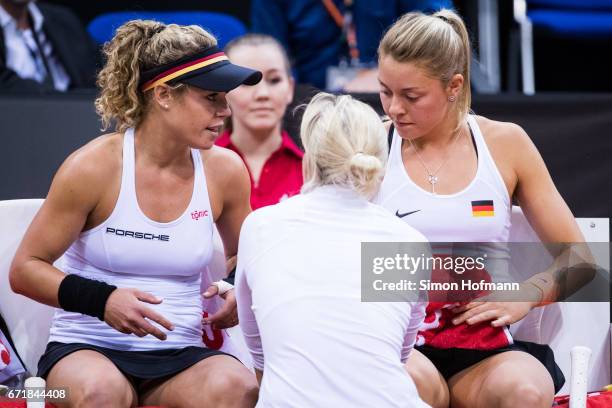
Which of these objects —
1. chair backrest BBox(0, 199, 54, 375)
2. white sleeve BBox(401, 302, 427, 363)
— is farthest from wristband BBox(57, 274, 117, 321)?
white sleeve BBox(401, 302, 427, 363)

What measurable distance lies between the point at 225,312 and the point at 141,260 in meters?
0.26

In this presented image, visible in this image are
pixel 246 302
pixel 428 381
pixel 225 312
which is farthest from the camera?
pixel 225 312

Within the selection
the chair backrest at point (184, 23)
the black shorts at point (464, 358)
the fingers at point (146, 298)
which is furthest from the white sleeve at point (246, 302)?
the chair backrest at point (184, 23)

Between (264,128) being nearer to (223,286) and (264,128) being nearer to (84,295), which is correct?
(223,286)

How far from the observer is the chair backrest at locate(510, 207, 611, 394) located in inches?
119

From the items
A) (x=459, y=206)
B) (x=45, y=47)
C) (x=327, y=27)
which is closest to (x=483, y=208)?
(x=459, y=206)

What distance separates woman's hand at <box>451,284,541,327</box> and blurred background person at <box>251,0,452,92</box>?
77.6 inches

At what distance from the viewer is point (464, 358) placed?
2730mm

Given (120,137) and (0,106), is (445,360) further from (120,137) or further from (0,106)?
(0,106)

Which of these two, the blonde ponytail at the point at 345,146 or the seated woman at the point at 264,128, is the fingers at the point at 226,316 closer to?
the blonde ponytail at the point at 345,146

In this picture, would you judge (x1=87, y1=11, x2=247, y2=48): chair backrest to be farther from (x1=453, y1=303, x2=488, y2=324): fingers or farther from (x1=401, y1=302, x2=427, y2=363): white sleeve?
(x1=401, y1=302, x2=427, y2=363): white sleeve

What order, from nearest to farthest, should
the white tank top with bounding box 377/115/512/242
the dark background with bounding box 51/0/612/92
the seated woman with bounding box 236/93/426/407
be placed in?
the seated woman with bounding box 236/93/426/407, the white tank top with bounding box 377/115/512/242, the dark background with bounding box 51/0/612/92

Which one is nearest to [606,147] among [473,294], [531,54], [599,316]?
[599,316]

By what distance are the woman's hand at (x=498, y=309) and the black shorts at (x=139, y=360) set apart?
65 centimetres
